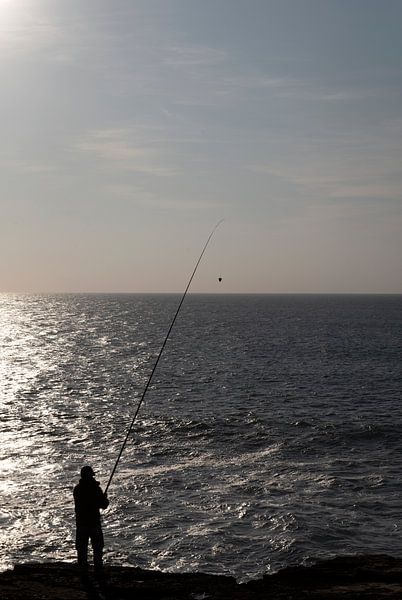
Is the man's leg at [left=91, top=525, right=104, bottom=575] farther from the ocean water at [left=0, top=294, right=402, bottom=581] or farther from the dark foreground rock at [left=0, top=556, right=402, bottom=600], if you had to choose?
the ocean water at [left=0, top=294, right=402, bottom=581]

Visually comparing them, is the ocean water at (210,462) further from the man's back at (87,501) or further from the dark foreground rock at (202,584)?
the man's back at (87,501)

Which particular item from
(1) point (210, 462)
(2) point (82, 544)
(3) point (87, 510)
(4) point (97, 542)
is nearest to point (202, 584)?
(4) point (97, 542)

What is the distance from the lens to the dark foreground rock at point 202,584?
10242mm

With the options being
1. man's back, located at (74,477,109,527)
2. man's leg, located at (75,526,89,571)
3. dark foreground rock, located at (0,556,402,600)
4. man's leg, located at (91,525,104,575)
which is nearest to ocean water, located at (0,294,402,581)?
dark foreground rock, located at (0,556,402,600)

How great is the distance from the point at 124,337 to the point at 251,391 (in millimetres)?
49803

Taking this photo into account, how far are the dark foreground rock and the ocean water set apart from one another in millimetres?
2062

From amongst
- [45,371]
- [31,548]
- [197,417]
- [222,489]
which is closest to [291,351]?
[45,371]

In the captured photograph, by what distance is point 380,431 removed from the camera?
90.3 feet

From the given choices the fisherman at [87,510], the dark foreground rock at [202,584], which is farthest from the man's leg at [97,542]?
the dark foreground rock at [202,584]

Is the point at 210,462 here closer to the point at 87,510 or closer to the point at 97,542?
the point at 97,542

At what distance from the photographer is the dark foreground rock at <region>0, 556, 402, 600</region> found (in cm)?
1024

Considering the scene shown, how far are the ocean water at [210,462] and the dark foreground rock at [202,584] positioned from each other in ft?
6.77

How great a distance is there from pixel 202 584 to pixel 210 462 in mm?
11413

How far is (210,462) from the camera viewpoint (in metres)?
22.5
